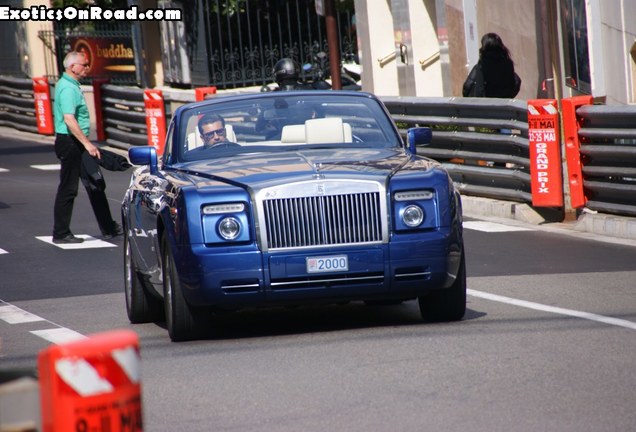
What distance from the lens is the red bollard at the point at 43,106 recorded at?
105 feet

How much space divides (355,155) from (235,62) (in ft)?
82.5

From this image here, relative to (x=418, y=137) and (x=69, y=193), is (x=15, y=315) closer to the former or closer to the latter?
(x=418, y=137)

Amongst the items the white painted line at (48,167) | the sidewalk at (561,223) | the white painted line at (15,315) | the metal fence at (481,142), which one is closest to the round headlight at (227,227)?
the white painted line at (15,315)

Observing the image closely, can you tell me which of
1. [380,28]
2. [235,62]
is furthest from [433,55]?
[235,62]

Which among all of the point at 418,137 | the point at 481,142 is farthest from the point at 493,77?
the point at 418,137

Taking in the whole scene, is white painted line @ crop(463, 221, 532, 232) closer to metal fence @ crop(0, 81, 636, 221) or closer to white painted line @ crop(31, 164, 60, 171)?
metal fence @ crop(0, 81, 636, 221)

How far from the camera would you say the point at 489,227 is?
595 inches

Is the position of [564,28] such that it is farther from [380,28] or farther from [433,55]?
[380,28]

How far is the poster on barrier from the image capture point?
15.1m

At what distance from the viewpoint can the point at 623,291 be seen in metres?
10.2

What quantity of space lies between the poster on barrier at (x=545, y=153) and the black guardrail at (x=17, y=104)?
20405 millimetres

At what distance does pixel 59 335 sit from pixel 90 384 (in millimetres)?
5858

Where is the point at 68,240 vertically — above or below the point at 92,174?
below

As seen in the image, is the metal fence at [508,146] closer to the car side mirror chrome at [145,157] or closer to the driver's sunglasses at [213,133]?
the driver's sunglasses at [213,133]
